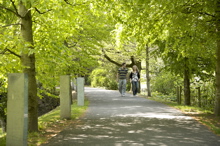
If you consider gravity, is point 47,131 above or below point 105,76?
below

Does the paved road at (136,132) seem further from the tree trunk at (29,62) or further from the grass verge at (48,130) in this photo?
the tree trunk at (29,62)

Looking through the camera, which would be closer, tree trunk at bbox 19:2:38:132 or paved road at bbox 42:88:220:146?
paved road at bbox 42:88:220:146

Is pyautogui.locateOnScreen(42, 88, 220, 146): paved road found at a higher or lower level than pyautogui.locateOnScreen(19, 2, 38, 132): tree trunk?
lower

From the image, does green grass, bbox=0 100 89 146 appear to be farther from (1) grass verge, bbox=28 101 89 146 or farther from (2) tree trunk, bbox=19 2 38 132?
(2) tree trunk, bbox=19 2 38 132

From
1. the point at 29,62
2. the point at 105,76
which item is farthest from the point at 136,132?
the point at 105,76

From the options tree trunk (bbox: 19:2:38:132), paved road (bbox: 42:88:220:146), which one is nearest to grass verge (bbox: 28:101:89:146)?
paved road (bbox: 42:88:220:146)

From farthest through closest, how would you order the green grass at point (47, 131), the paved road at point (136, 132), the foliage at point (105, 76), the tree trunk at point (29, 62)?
the foliage at point (105, 76) < the tree trunk at point (29, 62) < the green grass at point (47, 131) < the paved road at point (136, 132)

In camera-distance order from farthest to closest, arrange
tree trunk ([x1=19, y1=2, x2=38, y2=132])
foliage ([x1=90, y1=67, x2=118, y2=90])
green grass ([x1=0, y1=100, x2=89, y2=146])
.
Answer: foliage ([x1=90, y1=67, x2=118, y2=90]), tree trunk ([x1=19, y1=2, x2=38, y2=132]), green grass ([x1=0, y1=100, x2=89, y2=146])

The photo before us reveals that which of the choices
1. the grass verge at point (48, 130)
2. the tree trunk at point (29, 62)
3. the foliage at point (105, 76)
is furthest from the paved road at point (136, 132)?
the foliage at point (105, 76)

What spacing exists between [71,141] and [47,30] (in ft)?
12.7

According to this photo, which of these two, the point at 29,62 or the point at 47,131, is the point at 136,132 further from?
the point at 29,62

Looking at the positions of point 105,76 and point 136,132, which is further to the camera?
point 105,76

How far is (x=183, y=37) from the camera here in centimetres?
1309

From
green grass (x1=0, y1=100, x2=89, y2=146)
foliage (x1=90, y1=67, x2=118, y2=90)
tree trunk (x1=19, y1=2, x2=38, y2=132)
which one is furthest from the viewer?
foliage (x1=90, y1=67, x2=118, y2=90)
